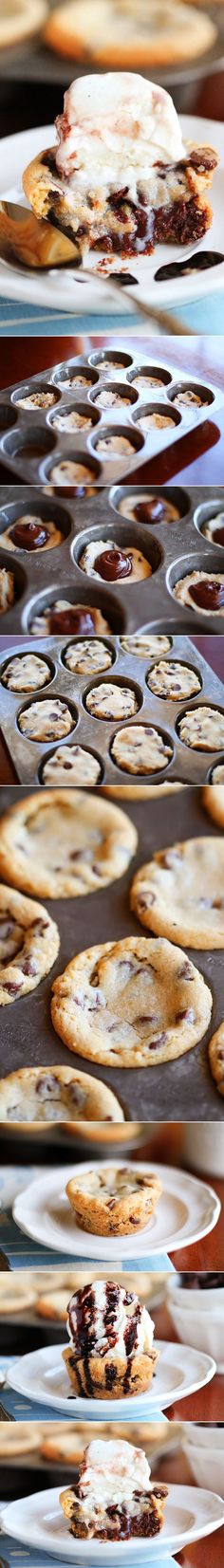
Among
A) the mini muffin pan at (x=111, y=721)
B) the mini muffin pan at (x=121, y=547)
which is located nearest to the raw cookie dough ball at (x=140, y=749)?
the mini muffin pan at (x=111, y=721)

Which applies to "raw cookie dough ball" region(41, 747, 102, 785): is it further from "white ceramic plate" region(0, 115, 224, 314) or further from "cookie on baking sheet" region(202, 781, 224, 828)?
"white ceramic plate" region(0, 115, 224, 314)

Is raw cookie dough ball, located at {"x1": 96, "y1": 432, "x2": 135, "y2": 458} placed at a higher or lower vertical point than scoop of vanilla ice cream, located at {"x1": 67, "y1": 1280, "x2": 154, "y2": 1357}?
higher

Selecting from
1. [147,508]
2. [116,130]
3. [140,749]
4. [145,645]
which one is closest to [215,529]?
[147,508]

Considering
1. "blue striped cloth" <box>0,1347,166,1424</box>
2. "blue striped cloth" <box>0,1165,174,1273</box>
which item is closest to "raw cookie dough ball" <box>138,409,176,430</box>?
"blue striped cloth" <box>0,1165,174,1273</box>

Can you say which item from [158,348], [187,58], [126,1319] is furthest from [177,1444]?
[187,58]

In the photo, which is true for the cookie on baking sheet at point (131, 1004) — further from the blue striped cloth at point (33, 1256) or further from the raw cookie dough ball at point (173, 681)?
the raw cookie dough ball at point (173, 681)

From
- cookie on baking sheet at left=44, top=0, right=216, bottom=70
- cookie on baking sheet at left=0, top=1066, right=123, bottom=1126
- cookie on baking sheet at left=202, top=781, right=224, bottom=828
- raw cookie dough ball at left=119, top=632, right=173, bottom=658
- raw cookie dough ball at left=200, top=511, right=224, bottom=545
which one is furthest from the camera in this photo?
cookie on baking sheet at left=44, top=0, right=216, bottom=70

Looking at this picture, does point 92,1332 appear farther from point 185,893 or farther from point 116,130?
point 116,130

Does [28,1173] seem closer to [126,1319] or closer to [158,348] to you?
[126,1319]
